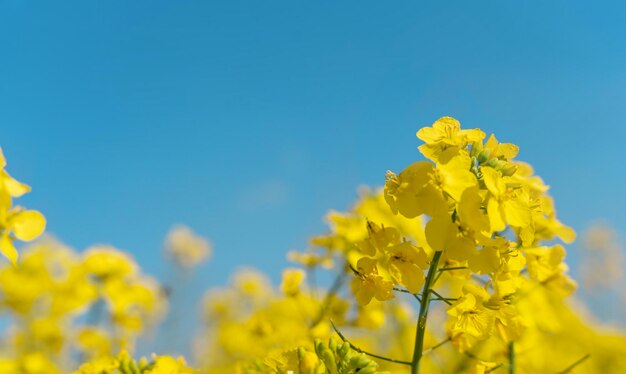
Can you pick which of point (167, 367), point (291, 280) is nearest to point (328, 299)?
point (291, 280)

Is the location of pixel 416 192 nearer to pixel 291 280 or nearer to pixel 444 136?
pixel 444 136

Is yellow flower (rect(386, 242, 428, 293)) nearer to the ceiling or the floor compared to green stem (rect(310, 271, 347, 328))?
nearer to the floor

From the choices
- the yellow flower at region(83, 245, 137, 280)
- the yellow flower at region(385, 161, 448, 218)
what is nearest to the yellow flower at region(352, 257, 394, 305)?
the yellow flower at region(385, 161, 448, 218)

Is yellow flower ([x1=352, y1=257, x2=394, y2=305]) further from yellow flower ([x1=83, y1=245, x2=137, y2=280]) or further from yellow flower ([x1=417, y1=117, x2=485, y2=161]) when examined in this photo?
yellow flower ([x1=83, y1=245, x2=137, y2=280])

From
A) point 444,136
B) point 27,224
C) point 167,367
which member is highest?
point 444,136

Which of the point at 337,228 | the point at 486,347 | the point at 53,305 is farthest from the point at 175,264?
the point at 486,347

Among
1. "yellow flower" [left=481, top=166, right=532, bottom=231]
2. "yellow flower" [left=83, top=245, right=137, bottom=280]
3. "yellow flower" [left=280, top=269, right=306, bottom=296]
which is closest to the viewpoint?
"yellow flower" [left=481, top=166, right=532, bottom=231]

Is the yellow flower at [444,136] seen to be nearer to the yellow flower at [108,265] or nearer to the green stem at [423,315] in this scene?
the green stem at [423,315]
